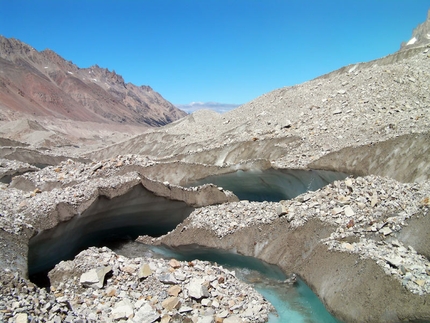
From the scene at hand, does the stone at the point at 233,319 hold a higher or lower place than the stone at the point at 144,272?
lower

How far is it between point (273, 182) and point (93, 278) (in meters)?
9.04

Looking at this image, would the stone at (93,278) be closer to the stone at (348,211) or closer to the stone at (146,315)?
the stone at (146,315)

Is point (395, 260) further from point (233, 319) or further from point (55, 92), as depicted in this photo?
point (55, 92)

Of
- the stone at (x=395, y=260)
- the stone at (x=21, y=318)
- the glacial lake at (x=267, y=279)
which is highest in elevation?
the stone at (x=21, y=318)

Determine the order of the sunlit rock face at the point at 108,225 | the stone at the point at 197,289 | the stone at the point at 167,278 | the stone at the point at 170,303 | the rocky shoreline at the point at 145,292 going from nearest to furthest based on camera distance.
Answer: the rocky shoreline at the point at 145,292
the stone at the point at 170,303
the stone at the point at 197,289
the stone at the point at 167,278
the sunlit rock face at the point at 108,225

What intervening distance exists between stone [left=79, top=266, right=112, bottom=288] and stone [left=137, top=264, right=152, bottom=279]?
0.73m

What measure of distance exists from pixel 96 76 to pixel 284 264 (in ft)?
486

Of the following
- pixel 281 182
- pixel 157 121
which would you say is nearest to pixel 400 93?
pixel 281 182

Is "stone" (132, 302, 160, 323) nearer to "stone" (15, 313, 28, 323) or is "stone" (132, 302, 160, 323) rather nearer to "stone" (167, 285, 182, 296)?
"stone" (167, 285, 182, 296)

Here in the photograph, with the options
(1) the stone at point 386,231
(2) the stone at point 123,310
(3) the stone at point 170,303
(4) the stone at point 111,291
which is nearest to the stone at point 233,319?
(3) the stone at point 170,303

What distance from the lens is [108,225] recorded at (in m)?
11.5

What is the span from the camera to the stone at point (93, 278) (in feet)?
25.9

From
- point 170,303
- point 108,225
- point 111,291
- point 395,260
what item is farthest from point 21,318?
point 395,260

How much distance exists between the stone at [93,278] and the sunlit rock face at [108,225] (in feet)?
5.18
